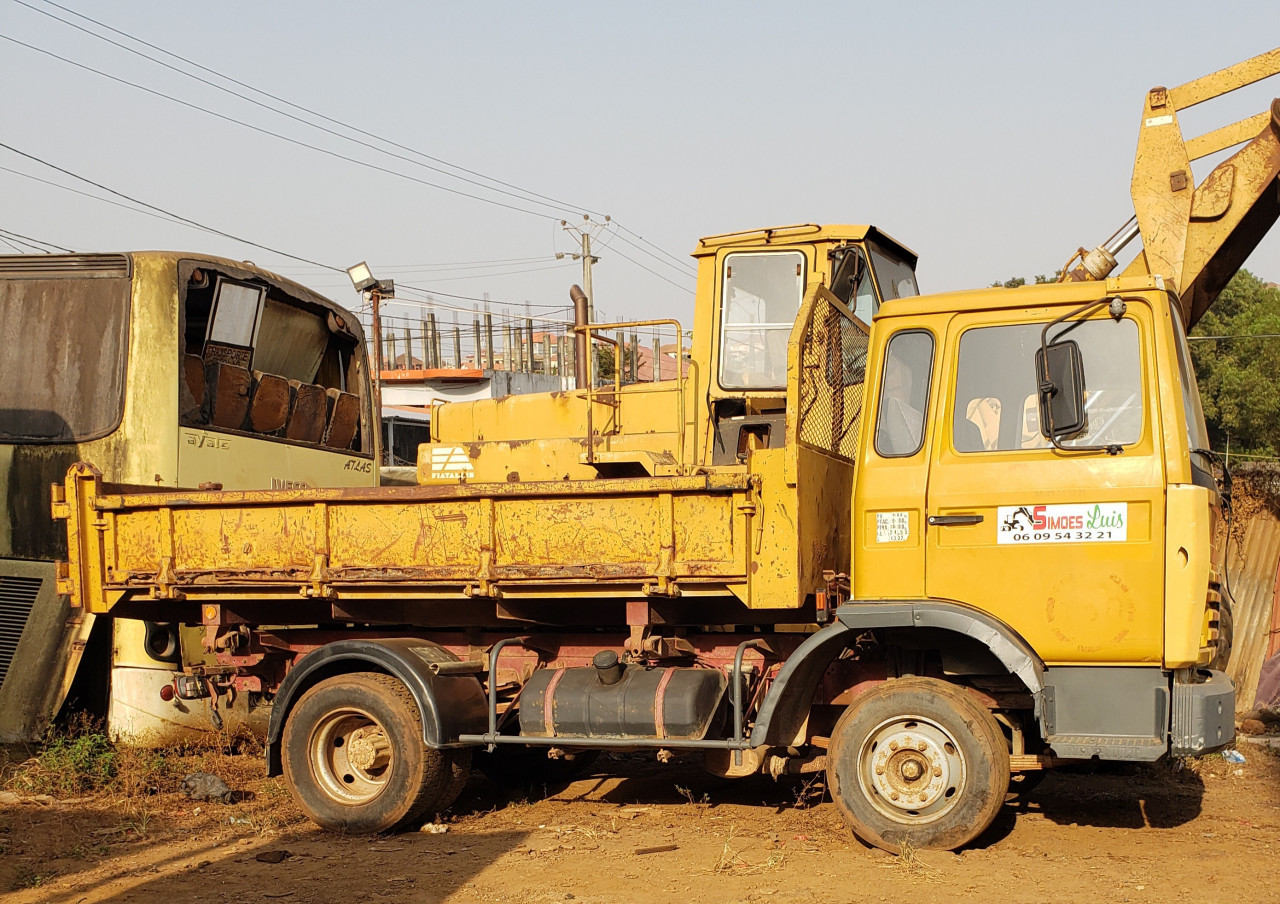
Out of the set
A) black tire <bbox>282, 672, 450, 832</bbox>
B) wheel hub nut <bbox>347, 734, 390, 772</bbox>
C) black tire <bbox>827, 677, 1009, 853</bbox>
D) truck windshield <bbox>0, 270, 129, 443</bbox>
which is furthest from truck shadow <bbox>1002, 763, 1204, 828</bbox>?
truck windshield <bbox>0, 270, 129, 443</bbox>

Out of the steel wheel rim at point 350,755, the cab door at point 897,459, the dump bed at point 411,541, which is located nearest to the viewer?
the cab door at point 897,459

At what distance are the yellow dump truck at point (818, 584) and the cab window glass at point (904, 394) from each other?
12 millimetres

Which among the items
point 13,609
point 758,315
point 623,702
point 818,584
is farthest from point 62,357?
point 818,584

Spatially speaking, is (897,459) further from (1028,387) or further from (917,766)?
(917,766)

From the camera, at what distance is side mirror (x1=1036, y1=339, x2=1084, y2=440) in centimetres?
569

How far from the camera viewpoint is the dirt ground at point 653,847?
5.71 meters

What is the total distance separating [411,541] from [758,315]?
10.4 ft

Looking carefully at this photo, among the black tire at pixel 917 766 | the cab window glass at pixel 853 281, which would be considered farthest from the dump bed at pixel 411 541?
the cab window glass at pixel 853 281

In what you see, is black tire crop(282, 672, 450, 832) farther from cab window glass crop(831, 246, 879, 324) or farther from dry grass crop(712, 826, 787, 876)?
cab window glass crop(831, 246, 879, 324)

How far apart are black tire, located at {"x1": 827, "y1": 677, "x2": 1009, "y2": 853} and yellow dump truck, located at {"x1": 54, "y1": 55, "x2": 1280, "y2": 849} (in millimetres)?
14

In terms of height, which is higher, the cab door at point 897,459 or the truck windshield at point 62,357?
the truck windshield at point 62,357

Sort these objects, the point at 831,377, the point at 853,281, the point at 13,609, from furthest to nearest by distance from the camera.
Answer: the point at 13,609 < the point at 853,281 < the point at 831,377

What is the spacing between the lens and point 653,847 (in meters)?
6.53

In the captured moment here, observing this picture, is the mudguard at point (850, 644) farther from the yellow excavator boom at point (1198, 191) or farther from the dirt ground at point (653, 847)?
the yellow excavator boom at point (1198, 191)
